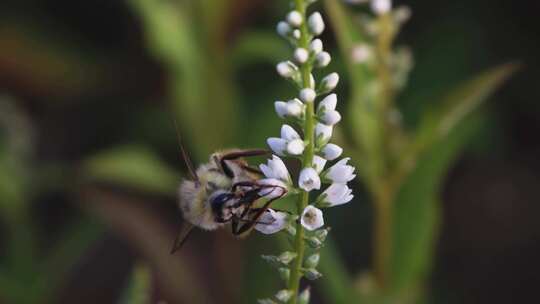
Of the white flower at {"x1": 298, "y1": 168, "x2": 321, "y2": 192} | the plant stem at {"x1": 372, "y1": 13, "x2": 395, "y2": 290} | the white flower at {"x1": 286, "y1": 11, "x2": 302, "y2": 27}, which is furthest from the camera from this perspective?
the plant stem at {"x1": 372, "y1": 13, "x2": 395, "y2": 290}

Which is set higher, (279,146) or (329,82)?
(329,82)

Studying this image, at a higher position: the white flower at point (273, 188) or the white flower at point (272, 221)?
the white flower at point (273, 188)

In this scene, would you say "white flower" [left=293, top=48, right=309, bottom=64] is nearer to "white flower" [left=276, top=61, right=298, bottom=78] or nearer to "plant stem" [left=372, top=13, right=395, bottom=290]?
"white flower" [left=276, top=61, right=298, bottom=78]

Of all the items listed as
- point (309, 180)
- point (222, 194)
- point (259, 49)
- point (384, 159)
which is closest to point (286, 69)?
point (309, 180)

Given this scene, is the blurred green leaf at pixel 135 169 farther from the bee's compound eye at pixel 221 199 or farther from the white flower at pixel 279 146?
the white flower at pixel 279 146

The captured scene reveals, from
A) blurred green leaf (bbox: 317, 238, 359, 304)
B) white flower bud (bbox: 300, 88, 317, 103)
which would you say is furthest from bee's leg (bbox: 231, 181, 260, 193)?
blurred green leaf (bbox: 317, 238, 359, 304)

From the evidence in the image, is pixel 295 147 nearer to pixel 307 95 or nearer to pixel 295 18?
pixel 307 95

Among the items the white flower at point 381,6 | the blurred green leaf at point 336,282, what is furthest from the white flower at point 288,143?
the blurred green leaf at point 336,282
